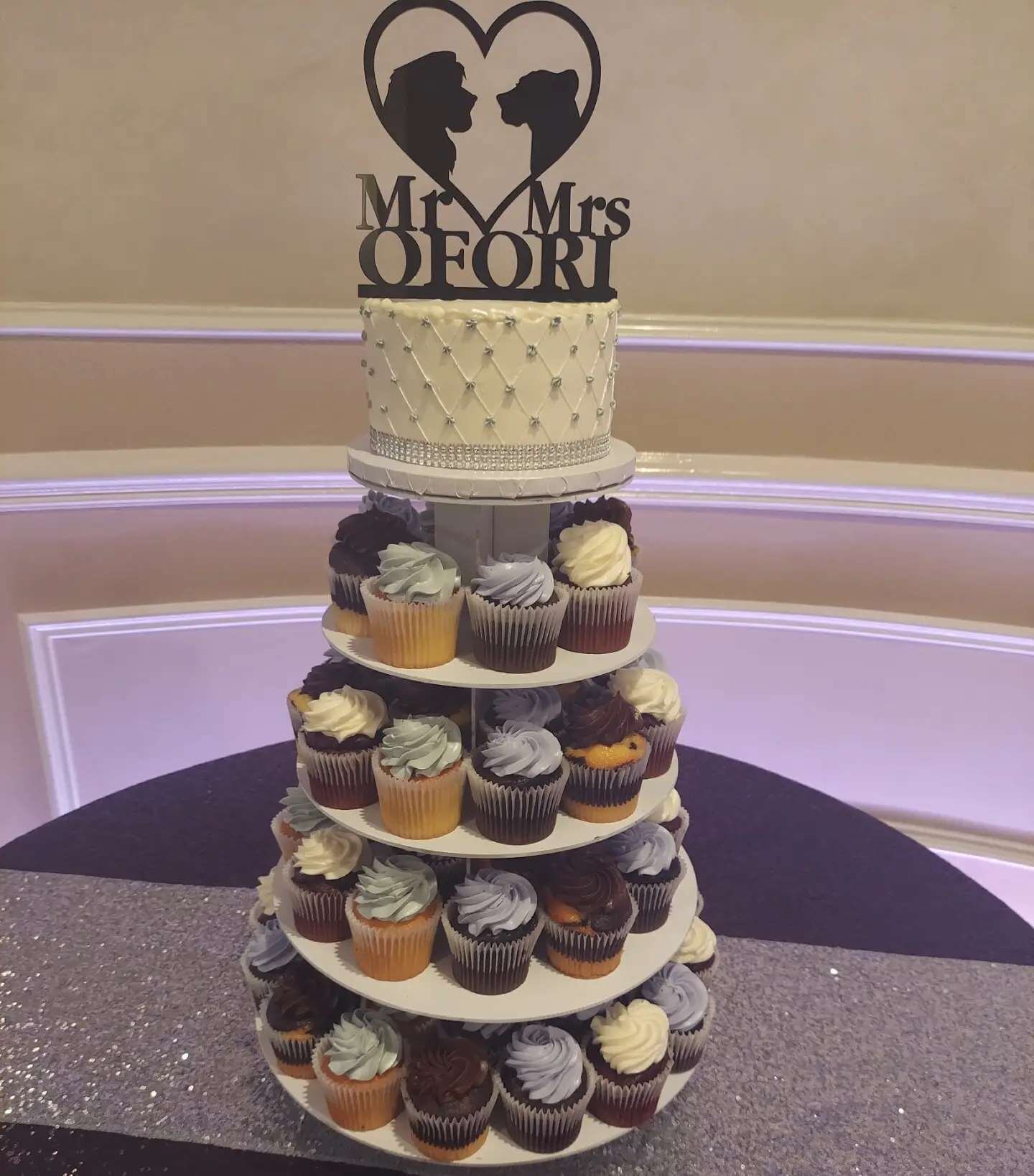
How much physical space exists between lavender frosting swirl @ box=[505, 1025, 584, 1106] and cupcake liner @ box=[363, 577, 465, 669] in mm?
699

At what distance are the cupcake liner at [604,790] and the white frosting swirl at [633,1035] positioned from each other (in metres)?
0.40

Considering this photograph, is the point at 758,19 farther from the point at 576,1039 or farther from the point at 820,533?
the point at 576,1039

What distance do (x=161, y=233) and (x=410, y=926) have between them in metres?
2.18

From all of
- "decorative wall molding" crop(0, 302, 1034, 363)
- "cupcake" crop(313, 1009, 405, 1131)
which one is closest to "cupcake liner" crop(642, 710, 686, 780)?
"cupcake" crop(313, 1009, 405, 1131)

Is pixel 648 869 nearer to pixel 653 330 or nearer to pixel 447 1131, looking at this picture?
pixel 447 1131

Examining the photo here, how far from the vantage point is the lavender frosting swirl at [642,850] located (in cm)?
153

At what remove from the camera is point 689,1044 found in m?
1.60

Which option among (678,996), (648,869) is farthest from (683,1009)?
(648,869)

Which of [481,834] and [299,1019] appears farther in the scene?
[299,1019]

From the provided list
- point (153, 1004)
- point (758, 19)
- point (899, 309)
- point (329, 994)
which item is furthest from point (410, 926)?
point (758, 19)

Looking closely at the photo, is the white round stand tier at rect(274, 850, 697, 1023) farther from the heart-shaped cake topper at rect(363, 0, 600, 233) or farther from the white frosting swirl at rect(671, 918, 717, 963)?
the heart-shaped cake topper at rect(363, 0, 600, 233)

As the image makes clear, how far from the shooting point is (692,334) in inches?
103

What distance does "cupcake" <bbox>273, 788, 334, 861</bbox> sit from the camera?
1574 millimetres

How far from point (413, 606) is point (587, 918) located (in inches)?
24.1
